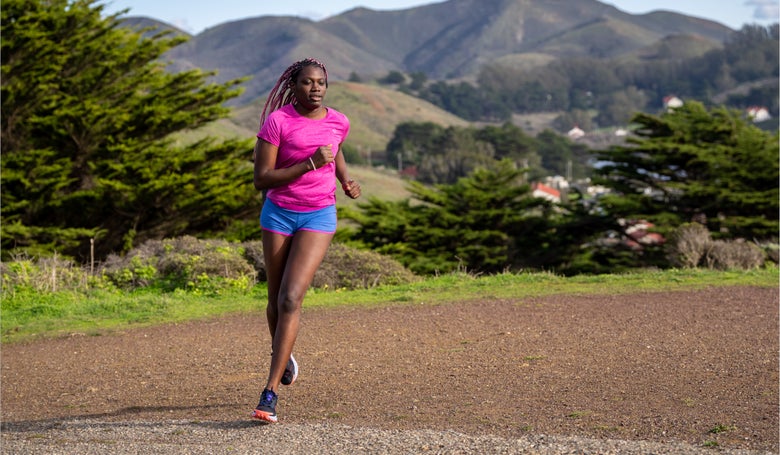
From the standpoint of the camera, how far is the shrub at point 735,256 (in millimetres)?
12500

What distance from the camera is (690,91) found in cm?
19912

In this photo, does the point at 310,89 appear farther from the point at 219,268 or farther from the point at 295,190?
the point at 219,268

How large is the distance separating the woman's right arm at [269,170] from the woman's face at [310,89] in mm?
287

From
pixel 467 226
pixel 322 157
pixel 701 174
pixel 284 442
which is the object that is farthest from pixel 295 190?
pixel 701 174

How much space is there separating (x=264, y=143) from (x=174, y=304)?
5.27 metres

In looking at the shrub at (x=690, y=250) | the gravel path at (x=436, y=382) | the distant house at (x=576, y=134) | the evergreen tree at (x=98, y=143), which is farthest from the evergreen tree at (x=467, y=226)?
the distant house at (x=576, y=134)

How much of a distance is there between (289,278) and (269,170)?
0.57 meters

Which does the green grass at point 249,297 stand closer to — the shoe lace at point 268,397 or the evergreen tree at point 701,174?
the shoe lace at point 268,397

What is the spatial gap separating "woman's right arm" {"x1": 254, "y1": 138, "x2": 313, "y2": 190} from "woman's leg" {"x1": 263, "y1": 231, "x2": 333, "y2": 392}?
31cm

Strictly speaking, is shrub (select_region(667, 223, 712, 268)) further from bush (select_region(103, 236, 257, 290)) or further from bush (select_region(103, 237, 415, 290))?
bush (select_region(103, 236, 257, 290))

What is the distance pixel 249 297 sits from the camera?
10.2 m

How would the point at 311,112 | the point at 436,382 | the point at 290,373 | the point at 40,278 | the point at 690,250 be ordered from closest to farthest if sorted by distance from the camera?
the point at 311,112 < the point at 290,373 < the point at 436,382 < the point at 40,278 < the point at 690,250

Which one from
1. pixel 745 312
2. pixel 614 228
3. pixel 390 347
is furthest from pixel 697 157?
pixel 390 347

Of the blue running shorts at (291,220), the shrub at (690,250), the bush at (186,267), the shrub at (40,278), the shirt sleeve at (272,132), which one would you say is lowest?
the shrub at (40,278)
